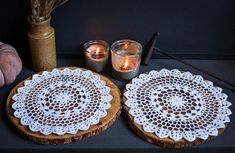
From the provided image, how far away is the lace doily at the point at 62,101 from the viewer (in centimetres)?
90

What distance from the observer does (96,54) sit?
1.11 meters

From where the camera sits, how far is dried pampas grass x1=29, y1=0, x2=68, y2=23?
973 millimetres

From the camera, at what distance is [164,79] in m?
1.07

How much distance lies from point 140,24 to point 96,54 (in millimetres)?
185

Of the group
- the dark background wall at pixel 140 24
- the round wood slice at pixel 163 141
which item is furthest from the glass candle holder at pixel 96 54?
the round wood slice at pixel 163 141

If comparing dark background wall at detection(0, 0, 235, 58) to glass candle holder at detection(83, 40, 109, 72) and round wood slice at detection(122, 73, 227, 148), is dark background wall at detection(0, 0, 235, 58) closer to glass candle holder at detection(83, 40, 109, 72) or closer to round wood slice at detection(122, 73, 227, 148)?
glass candle holder at detection(83, 40, 109, 72)

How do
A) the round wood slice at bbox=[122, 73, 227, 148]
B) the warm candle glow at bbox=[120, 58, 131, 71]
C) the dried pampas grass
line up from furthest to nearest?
the warm candle glow at bbox=[120, 58, 131, 71] → the dried pampas grass → the round wood slice at bbox=[122, 73, 227, 148]

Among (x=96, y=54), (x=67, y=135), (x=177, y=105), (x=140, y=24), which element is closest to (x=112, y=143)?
(x=67, y=135)

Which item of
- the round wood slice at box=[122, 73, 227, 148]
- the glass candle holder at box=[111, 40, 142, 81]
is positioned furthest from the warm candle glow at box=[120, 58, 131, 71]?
the round wood slice at box=[122, 73, 227, 148]

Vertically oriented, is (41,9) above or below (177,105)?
above

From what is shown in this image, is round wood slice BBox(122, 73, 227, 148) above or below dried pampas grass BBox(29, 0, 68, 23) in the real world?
below

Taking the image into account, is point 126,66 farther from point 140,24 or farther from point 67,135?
point 67,135

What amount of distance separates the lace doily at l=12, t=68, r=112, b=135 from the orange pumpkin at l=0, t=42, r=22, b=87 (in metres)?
0.05

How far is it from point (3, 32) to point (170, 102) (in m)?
0.63
